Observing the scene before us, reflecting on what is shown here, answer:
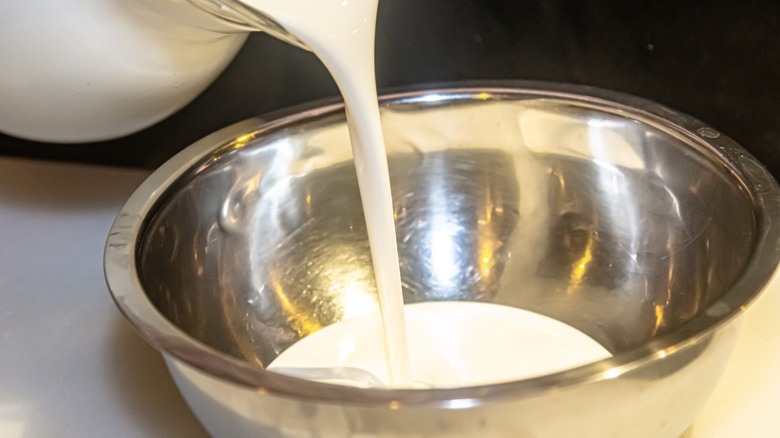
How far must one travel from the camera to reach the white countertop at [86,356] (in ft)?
1.68

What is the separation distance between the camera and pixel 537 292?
659 millimetres

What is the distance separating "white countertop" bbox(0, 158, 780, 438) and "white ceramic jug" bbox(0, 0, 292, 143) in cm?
13

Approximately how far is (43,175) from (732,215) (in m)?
0.62

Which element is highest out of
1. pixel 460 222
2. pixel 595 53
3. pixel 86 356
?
pixel 595 53

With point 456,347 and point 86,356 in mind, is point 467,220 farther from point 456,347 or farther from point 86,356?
point 86,356

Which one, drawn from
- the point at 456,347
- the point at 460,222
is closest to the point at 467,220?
the point at 460,222

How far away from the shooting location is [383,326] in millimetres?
594

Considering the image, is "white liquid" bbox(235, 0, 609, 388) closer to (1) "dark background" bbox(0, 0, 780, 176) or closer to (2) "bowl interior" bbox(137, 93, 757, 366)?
(2) "bowl interior" bbox(137, 93, 757, 366)

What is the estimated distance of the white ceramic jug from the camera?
0.51 m

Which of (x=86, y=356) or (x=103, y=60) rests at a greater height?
(x=103, y=60)

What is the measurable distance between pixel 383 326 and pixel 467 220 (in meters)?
0.13

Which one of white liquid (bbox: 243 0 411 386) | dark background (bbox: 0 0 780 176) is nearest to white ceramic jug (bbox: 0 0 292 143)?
white liquid (bbox: 243 0 411 386)

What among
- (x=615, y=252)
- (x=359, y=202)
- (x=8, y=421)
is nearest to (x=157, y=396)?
(x=8, y=421)

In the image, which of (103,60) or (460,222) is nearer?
(103,60)
